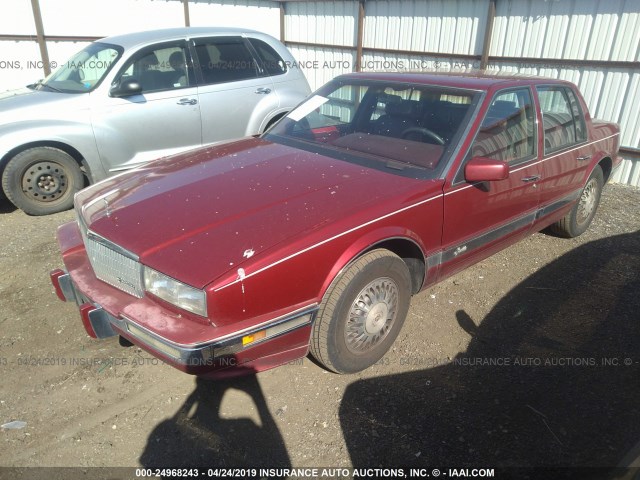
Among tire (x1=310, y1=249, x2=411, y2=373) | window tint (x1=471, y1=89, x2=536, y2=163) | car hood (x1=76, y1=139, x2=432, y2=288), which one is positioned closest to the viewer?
car hood (x1=76, y1=139, x2=432, y2=288)

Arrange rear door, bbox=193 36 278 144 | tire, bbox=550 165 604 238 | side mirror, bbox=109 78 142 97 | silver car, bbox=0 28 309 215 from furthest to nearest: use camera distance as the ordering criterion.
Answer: rear door, bbox=193 36 278 144 → side mirror, bbox=109 78 142 97 → silver car, bbox=0 28 309 215 → tire, bbox=550 165 604 238

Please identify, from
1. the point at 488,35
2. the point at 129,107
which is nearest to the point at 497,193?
the point at 129,107

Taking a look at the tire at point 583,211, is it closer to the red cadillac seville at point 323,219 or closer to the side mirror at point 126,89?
the red cadillac seville at point 323,219

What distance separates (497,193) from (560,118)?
131cm

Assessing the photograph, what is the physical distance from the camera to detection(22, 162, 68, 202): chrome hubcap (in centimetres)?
514

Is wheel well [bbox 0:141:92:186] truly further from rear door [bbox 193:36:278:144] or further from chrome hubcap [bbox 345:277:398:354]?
chrome hubcap [bbox 345:277:398:354]

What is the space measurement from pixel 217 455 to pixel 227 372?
0.43 meters

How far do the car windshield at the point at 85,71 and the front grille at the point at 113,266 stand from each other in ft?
10.9

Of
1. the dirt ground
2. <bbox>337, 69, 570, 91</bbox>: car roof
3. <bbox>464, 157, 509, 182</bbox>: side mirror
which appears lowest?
the dirt ground

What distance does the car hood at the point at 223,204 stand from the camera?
92.4 inches

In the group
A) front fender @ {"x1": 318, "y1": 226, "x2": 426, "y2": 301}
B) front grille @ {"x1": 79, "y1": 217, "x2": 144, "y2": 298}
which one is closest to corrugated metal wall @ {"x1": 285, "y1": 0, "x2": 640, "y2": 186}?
front fender @ {"x1": 318, "y1": 226, "x2": 426, "y2": 301}

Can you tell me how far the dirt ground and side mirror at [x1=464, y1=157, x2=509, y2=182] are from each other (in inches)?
44.7

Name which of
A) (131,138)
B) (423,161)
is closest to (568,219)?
(423,161)

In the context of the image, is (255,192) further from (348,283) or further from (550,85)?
(550,85)
